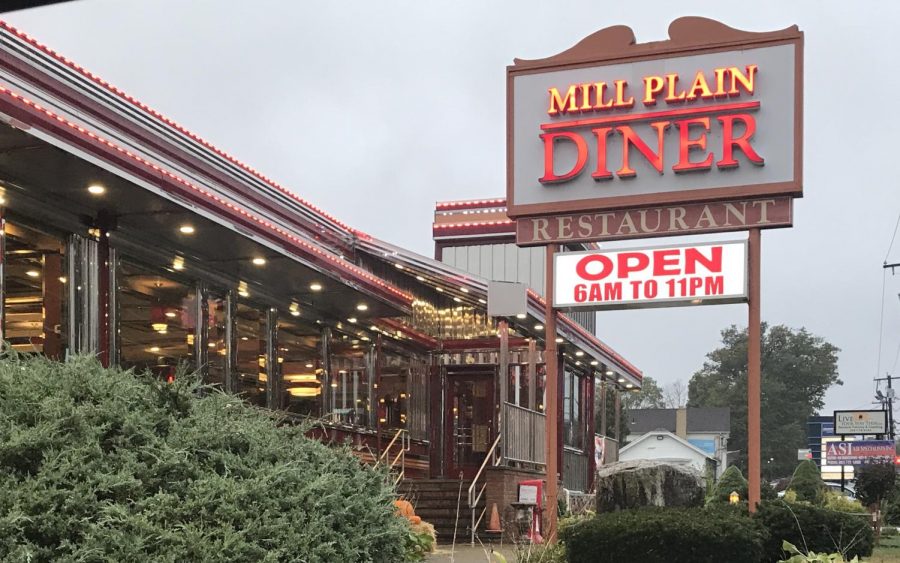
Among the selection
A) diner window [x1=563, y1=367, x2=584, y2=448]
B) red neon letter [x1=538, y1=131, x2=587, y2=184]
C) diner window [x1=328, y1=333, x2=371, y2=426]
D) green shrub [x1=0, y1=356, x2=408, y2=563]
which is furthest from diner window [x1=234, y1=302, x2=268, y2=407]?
green shrub [x1=0, y1=356, x2=408, y2=563]

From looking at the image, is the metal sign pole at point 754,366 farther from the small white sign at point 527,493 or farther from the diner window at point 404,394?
the diner window at point 404,394

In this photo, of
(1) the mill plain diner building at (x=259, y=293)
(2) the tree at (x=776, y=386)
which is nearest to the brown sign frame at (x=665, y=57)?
(1) the mill plain diner building at (x=259, y=293)

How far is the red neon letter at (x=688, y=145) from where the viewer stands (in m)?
15.0

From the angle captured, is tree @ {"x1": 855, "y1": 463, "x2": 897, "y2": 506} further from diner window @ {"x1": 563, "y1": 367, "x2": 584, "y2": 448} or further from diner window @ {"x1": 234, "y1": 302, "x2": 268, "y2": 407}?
diner window @ {"x1": 234, "y1": 302, "x2": 268, "y2": 407}

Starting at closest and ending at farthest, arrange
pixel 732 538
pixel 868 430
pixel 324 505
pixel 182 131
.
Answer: pixel 324 505 < pixel 732 538 < pixel 182 131 < pixel 868 430

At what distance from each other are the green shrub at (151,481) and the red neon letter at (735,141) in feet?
31.7

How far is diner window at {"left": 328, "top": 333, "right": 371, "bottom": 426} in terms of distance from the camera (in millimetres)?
21797

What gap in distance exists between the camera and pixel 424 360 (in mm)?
25484


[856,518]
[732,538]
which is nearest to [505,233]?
[856,518]

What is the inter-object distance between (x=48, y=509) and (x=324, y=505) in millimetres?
1545

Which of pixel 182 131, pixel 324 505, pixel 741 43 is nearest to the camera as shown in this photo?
pixel 324 505

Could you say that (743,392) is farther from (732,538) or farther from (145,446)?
(145,446)

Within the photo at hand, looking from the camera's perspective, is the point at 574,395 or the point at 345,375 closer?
the point at 345,375

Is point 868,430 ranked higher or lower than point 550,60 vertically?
lower
